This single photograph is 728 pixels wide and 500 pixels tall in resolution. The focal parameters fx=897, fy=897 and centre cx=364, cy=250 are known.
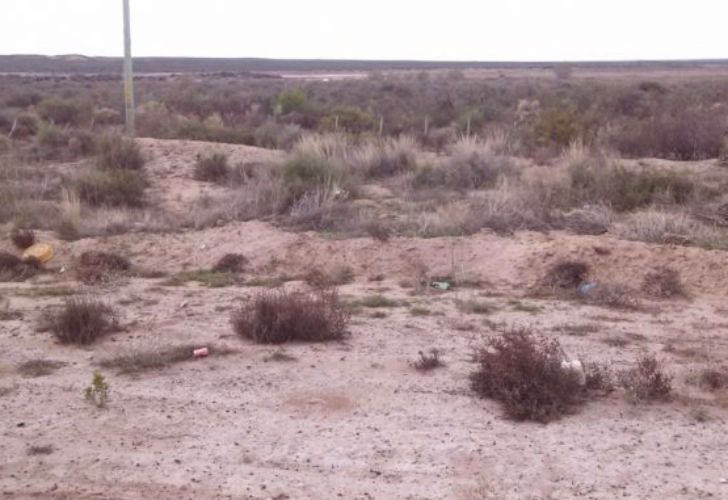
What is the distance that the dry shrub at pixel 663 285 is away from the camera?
9.91 meters

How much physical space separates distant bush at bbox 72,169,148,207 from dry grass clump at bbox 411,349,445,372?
357 inches

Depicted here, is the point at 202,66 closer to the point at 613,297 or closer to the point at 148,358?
the point at 613,297

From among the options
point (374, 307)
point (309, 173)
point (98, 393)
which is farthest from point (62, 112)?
point (98, 393)

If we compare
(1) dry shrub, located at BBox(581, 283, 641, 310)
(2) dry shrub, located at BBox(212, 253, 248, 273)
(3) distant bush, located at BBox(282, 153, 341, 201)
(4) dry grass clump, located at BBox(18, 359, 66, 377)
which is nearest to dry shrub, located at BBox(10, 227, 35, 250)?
(2) dry shrub, located at BBox(212, 253, 248, 273)

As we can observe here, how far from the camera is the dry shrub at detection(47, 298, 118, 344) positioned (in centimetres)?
824

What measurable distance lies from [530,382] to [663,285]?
407 centimetres

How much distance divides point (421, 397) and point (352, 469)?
4.49 ft

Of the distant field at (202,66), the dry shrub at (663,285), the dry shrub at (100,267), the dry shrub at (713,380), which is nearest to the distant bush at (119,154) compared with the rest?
the dry shrub at (100,267)

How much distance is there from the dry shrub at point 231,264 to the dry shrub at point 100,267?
1.14m

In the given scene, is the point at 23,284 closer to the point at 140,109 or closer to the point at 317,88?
the point at 140,109

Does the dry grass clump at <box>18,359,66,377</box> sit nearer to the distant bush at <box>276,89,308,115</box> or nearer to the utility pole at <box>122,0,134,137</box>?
the utility pole at <box>122,0,134,137</box>

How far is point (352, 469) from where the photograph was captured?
5.60 m

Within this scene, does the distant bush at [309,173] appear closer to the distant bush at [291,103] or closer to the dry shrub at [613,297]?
the dry shrub at [613,297]

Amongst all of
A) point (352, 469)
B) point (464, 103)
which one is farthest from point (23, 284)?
point (464, 103)
